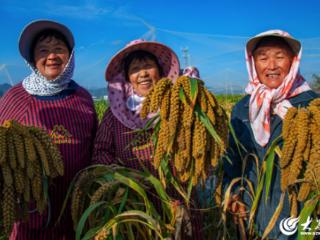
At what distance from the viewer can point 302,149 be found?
1342 mm

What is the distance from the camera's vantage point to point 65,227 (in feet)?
6.80

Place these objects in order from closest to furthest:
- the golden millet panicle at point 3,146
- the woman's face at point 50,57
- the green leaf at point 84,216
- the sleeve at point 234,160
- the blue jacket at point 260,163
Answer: the golden millet panicle at point 3,146
the green leaf at point 84,216
the blue jacket at point 260,163
the sleeve at point 234,160
the woman's face at point 50,57

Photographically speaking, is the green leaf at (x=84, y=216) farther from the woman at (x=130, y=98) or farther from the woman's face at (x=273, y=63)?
the woman's face at (x=273, y=63)

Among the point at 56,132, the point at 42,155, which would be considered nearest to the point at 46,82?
the point at 56,132

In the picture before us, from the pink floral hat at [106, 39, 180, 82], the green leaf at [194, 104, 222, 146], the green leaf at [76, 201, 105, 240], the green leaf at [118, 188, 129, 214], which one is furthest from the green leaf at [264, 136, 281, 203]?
the pink floral hat at [106, 39, 180, 82]

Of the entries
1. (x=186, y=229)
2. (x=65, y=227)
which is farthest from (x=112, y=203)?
(x=65, y=227)

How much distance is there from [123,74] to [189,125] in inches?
34.7

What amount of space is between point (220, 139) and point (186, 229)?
20.5 inches

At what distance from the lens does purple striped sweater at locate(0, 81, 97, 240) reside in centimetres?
198

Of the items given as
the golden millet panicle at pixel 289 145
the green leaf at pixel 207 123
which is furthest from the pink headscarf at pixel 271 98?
the green leaf at pixel 207 123

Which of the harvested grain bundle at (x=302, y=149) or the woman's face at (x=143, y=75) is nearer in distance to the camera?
the harvested grain bundle at (x=302, y=149)

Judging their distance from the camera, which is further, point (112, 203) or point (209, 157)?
point (112, 203)

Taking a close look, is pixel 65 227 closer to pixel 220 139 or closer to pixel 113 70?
Answer: pixel 113 70

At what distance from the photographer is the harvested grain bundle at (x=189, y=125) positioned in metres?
1.33
